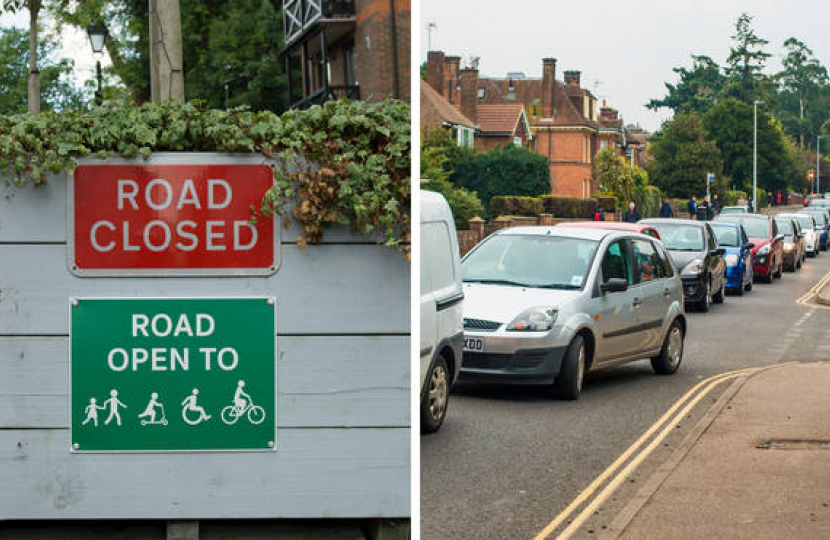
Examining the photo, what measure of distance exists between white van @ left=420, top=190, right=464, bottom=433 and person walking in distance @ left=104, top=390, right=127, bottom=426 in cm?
258

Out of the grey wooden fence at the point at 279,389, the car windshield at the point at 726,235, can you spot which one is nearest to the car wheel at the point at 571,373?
the grey wooden fence at the point at 279,389

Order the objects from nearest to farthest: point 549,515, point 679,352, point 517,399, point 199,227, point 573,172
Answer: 1. point 199,227
2. point 549,515
3. point 517,399
4. point 679,352
5. point 573,172

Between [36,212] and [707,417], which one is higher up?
[36,212]

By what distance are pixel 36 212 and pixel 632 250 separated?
6.53 m

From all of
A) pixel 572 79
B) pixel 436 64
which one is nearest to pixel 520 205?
pixel 436 64

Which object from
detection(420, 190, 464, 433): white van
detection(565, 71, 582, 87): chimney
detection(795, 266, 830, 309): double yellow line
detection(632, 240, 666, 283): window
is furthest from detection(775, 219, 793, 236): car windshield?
detection(565, 71, 582, 87): chimney

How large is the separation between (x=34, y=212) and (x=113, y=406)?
70cm

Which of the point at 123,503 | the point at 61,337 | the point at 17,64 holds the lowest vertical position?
the point at 123,503

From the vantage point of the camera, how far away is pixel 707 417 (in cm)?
770

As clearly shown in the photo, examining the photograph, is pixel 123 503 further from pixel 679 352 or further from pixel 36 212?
pixel 679 352

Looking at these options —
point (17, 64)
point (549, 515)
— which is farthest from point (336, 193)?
point (17, 64)

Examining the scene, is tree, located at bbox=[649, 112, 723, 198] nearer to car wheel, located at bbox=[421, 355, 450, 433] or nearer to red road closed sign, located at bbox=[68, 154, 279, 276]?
car wheel, located at bbox=[421, 355, 450, 433]

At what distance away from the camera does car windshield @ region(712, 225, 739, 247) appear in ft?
66.8

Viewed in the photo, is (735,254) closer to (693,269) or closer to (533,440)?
(693,269)
